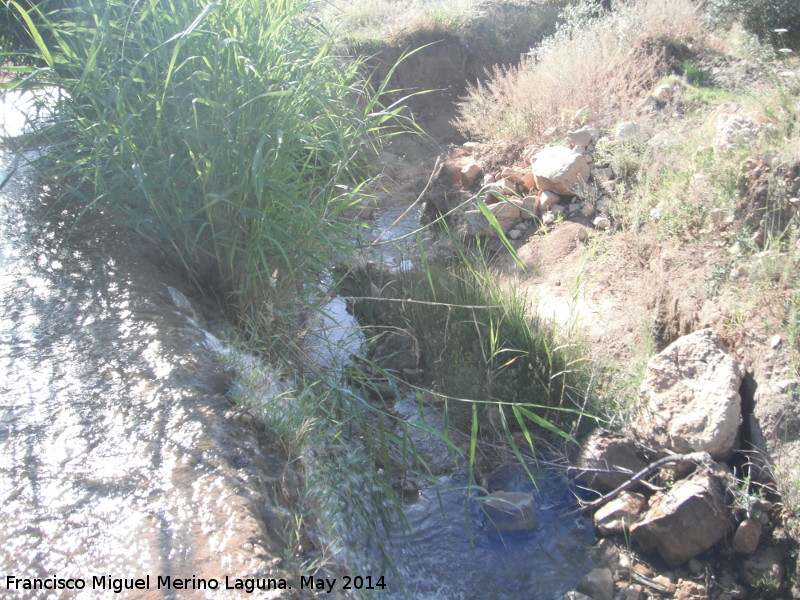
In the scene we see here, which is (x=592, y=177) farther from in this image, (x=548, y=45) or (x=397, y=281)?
(x=548, y=45)

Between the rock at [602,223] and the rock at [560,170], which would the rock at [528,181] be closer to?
the rock at [560,170]

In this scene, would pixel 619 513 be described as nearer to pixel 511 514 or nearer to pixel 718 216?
pixel 511 514

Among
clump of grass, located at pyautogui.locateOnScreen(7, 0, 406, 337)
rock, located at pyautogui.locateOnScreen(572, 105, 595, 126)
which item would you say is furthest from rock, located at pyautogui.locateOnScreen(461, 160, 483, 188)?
clump of grass, located at pyautogui.locateOnScreen(7, 0, 406, 337)

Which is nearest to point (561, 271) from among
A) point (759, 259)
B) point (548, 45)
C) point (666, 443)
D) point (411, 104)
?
point (759, 259)

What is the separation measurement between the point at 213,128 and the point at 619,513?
8.69ft

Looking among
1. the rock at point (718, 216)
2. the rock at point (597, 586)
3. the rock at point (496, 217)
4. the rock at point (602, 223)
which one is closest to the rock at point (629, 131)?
the rock at point (602, 223)

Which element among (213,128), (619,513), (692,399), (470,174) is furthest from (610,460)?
(470,174)

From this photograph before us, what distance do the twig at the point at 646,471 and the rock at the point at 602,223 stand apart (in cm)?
259

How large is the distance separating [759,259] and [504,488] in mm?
1972

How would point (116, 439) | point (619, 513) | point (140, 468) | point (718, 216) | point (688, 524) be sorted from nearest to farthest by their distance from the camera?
1. point (140, 468)
2. point (116, 439)
3. point (688, 524)
4. point (619, 513)
5. point (718, 216)

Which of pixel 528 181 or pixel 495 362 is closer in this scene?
pixel 495 362

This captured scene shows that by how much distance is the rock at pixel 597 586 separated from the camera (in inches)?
115

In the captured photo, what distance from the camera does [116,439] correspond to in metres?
2.31

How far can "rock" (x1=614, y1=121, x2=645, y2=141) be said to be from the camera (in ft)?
19.1
